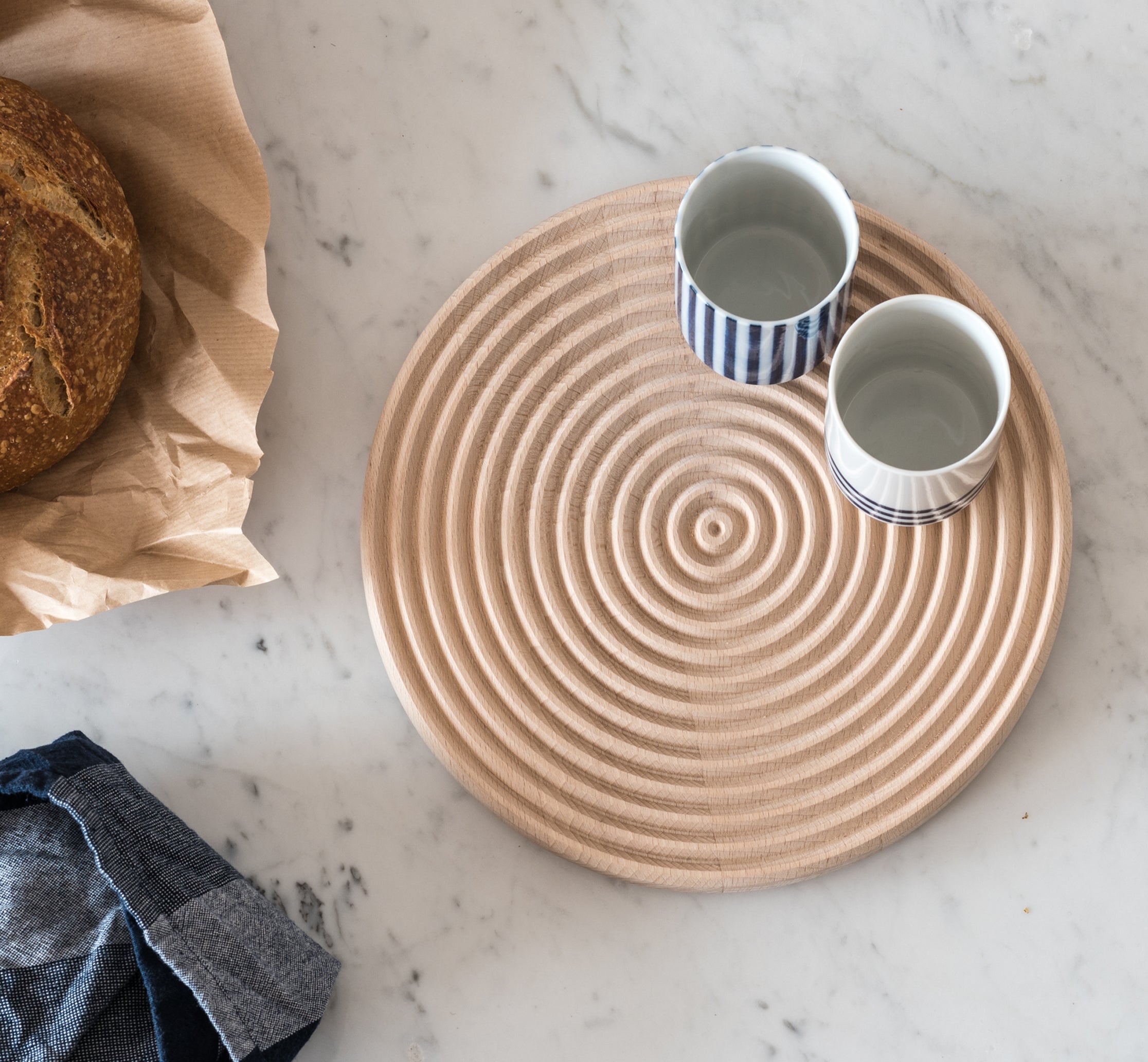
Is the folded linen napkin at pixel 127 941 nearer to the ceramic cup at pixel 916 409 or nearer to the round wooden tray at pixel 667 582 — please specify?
the round wooden tray at pixel 667 582

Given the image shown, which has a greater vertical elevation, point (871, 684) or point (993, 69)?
point (993, 69)

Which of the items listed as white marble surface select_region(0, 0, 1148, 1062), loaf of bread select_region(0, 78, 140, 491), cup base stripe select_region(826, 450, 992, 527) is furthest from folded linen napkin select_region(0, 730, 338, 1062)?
cup base stripe select_region(826, 450, 992, 527)

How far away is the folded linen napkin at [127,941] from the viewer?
57 cm

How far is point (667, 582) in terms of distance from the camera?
0.66 m

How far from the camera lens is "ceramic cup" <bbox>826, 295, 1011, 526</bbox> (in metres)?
0.56

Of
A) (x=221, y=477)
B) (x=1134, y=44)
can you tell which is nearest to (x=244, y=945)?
(x=221, y=477)

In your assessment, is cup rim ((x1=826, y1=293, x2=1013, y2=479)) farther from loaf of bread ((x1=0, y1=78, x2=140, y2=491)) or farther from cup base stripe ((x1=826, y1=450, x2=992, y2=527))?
loaf of bread ((x1=0, y1=78, x2=140, y2=491))

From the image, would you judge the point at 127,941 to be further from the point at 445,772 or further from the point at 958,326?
the point at 958,326

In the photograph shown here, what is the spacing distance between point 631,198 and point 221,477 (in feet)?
1.10

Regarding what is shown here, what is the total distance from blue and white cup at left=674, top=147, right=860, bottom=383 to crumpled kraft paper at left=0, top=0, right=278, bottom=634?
28cm

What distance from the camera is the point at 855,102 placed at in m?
0.73

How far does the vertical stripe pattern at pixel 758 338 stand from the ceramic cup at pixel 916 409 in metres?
0.02

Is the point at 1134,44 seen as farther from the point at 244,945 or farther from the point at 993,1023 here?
the point at 244,945

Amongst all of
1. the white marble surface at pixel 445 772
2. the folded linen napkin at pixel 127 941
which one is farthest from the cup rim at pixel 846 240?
the folded linen napkin at pixel 127 941
